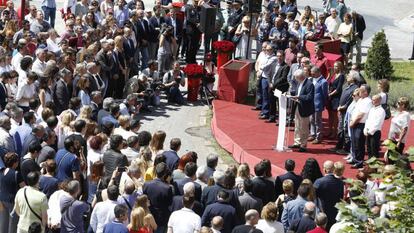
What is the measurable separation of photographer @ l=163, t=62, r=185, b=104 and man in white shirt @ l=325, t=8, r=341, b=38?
5.27m

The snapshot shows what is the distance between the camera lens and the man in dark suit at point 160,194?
1350cm

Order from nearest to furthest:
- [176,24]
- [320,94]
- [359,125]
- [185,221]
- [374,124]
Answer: [185,221] < [374,124] < [359,125] < [320,94] < [176,24]

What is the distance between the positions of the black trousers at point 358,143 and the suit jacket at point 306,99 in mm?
1094

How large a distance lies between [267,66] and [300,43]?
429 centimetres

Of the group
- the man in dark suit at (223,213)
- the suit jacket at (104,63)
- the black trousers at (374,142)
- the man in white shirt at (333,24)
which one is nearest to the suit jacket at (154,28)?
the suit jacket at (104,63)

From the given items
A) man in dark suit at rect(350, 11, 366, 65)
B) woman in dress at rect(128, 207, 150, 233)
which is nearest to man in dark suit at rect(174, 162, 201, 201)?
woman in dress at rect(128, 207, 150, 233)

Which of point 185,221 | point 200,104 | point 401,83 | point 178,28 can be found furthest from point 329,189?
point 178,28

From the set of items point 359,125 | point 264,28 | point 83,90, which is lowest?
point 359,125

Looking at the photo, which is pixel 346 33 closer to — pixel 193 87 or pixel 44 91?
pixel 193 87

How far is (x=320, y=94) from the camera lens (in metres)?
18.9

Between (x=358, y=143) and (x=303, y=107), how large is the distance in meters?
1.33

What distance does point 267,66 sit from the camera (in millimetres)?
20766

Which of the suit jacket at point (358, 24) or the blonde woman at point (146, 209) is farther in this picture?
the suit jacket at point (358, 24)

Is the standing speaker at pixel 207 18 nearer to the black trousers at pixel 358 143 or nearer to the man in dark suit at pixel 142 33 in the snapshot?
the man in dark suit at pixel 142 33
